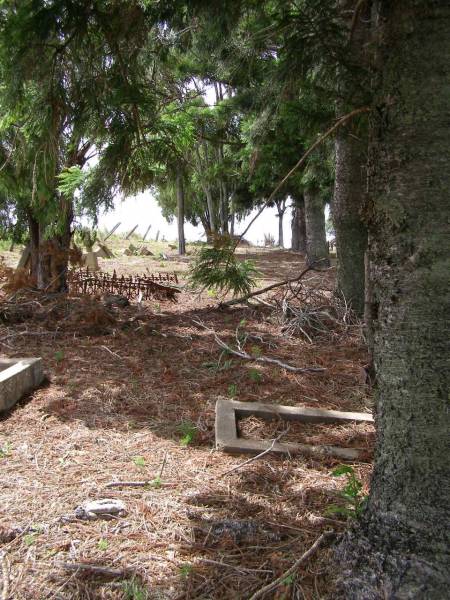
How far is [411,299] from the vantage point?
1.87 m

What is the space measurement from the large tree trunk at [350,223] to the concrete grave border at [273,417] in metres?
2.66

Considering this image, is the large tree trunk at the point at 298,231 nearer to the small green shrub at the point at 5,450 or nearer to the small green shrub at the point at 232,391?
the small green shrub at the point at 232,391

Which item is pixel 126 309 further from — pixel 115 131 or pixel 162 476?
pixel 162 476

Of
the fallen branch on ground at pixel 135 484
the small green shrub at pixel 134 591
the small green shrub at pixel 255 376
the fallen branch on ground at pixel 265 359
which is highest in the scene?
the fallen branch on ground at pixel 265 359

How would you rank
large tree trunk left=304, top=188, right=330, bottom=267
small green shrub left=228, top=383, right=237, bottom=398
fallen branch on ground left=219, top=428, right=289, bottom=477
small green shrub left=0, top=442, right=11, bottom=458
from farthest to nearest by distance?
large tree trunk left=304, top=188, right=330, bottom=267
small green shrub left=228, top=383, right=237, bottom=398
small green shrub left=0, top=442, right=11, bottom=458
fallen branch on ground left=219, top=428, right=289, bottom=477

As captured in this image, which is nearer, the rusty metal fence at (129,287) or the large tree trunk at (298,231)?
the rusty metal fence at (129,287)

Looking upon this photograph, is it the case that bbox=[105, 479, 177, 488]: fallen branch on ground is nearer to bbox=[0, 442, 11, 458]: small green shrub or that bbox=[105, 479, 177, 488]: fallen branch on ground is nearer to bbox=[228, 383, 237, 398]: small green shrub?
bbox=[0, 442, 11, 458]: small green shrub

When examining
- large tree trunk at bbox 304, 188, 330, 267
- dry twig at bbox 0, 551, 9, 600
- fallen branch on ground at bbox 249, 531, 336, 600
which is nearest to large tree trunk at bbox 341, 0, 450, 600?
fallen branch on ground at bbox 249, 531, 336, 600

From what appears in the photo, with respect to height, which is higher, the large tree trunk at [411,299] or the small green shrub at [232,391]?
the large tree trunk at [411,299]

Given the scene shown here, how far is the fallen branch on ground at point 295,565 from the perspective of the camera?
2.01 m

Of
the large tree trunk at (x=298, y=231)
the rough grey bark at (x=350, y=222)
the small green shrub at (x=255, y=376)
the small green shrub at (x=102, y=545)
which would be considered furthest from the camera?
the large tree trunk at (x=298, y=231)

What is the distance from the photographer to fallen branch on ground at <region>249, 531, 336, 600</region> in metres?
2.01

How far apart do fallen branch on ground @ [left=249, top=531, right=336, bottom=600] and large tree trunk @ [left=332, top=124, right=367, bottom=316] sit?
4099 millimetres

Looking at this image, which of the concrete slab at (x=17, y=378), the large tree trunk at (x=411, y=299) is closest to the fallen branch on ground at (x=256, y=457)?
the large tree trunk at (x=411, y=299)
